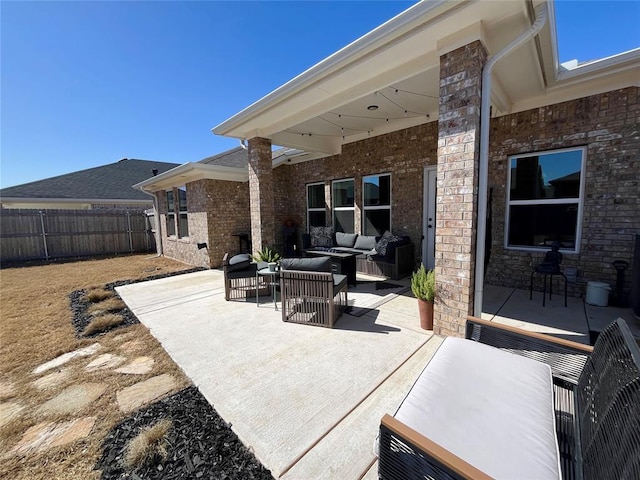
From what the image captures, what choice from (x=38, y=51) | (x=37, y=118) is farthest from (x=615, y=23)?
(x=37, y=118)

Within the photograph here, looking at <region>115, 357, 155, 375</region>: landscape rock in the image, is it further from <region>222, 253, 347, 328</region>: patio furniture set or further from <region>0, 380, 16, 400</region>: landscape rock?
<region>222, 253, 347, 328</region>: patio furniture set

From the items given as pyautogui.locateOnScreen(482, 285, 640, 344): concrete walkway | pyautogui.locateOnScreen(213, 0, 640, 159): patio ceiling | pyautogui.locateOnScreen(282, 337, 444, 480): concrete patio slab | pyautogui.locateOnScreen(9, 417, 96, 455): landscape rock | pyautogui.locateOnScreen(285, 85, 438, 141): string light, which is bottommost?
pyautogui.locateOnScreen(9, 417, 96, 455): landscape rock

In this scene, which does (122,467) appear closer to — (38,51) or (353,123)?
(353,123)

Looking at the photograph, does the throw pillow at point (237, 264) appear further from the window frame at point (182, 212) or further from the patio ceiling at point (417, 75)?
the window frame at point (182, 212)

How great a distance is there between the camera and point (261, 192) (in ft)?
19.2

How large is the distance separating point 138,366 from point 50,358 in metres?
1.19

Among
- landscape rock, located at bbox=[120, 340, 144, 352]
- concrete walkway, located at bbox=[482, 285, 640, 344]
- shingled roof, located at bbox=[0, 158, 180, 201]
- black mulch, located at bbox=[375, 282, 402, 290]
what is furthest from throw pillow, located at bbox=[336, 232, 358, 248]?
shingled roof, located at bbox=[0, 158, 180, 201]

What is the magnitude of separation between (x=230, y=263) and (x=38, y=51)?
6.15 meters

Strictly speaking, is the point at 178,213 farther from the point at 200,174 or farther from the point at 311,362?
the point at 311,362

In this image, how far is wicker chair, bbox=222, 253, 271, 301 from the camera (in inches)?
183

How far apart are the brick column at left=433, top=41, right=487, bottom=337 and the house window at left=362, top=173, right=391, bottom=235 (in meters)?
3.56

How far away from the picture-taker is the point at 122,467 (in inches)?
63.0

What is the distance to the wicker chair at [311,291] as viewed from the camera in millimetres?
3449

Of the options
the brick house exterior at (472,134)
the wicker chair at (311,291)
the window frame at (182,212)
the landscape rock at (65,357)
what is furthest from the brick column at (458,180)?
the window frame at (182,212)
